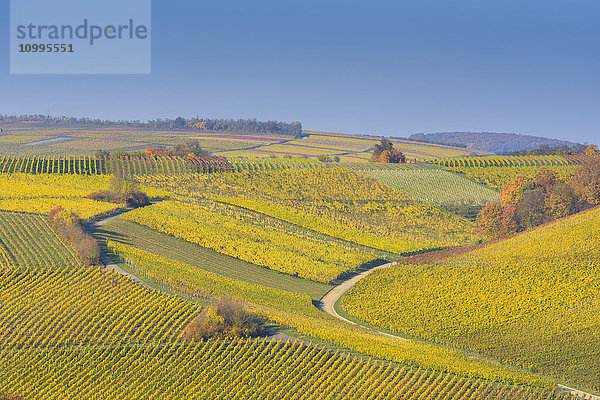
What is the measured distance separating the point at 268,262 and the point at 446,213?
47.8 metres

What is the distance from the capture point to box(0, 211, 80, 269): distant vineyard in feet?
237

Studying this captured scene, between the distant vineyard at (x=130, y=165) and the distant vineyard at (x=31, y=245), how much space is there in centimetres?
4345

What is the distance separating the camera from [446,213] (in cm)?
12512

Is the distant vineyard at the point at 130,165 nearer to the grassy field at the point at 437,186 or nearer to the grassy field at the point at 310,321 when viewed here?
the grassy field at the point at 437,186

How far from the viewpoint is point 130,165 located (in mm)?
140875

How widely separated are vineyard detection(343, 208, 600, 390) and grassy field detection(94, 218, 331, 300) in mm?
7626

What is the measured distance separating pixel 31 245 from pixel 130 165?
2522 inches

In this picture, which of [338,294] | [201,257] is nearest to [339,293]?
[338,294]

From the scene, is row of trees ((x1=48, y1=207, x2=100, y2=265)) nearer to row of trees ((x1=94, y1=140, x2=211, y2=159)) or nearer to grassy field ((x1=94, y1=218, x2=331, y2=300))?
grassy field ((x1=94, y1=218, x2=331, y2=300))

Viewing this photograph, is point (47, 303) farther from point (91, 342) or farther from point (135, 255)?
point (135, 255)

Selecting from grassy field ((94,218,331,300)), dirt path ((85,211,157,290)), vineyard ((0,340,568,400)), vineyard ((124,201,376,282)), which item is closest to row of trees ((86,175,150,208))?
vineyard ((124,201,376,282))

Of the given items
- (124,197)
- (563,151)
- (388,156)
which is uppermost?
(563,151)

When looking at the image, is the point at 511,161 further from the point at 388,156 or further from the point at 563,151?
the point at 388,156

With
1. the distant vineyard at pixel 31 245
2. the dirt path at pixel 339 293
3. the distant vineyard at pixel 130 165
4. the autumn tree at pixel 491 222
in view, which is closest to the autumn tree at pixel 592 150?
the distant vineyard at pixel 130 165
